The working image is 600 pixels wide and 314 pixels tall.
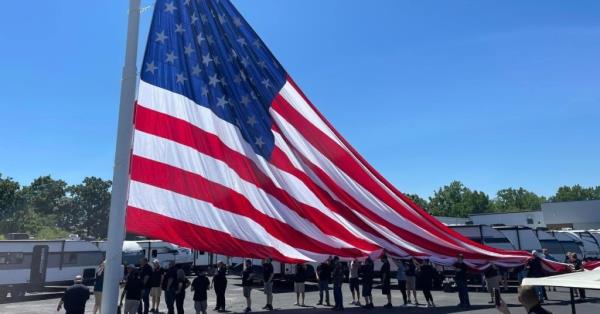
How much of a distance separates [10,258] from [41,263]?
1.58 metres

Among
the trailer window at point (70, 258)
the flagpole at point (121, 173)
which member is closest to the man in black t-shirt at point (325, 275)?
the flagpole at point (121, 173)

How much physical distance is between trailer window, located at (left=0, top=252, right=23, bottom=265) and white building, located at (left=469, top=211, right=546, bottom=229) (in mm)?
35774

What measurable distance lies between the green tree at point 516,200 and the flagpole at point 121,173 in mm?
122211

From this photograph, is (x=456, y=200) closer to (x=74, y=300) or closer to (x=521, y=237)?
(x=521, y=237)

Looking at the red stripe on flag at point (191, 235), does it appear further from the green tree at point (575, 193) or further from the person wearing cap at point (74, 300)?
the green tree at point (575, 193)

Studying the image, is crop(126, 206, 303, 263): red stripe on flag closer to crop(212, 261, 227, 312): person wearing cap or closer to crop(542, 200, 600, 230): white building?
crop(212, 261, 227, 312): person wearing cap

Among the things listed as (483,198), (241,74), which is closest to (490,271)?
(241,74)

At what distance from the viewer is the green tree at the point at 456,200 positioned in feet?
357

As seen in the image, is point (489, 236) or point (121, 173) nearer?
point (121, 173)

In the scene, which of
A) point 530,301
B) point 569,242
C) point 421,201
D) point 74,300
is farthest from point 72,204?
point 530,301

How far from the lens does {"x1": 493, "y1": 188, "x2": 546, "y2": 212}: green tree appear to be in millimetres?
124000

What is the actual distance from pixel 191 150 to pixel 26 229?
81646 mm

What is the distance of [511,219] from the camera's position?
52688mm

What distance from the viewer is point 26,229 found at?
76.6 metres
